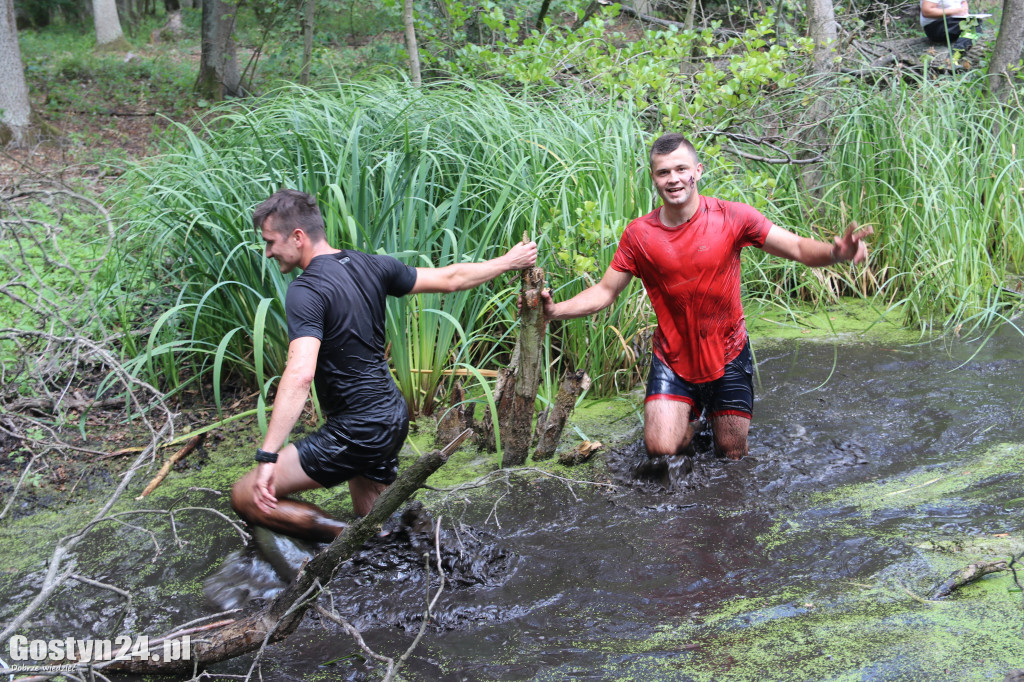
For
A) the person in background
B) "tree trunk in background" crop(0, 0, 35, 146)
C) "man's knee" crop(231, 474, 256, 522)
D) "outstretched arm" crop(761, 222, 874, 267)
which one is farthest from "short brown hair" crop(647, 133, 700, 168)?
"tree trunk in background" crop(0, 0, 35, 146)

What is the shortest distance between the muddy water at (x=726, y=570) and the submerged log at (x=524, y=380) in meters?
0.21

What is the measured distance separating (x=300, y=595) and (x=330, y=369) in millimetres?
917

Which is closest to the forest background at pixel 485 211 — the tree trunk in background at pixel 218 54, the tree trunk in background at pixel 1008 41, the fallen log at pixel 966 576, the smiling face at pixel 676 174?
the tree trunk in background at pixel 1008 41

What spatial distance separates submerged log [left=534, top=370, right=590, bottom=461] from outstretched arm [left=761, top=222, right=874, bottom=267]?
3.63ft

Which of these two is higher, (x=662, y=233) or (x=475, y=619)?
(x=662, y=233)

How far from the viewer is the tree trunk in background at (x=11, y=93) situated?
1055cm

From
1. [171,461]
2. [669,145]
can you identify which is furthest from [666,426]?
[171,461]

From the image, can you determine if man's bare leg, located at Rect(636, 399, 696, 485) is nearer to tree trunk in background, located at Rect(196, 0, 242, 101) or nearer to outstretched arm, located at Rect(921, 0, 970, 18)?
outstretched arm, located at Rect(921, 0, 970, 18)

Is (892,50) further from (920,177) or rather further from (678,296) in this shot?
(678,296)

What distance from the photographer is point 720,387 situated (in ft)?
13.0

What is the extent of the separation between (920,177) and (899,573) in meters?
3.87

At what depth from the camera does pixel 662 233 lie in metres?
3.82

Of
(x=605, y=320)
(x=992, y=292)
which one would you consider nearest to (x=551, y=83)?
(x=605, y=320)

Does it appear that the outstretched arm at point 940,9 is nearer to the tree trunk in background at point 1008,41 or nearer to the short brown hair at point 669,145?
the tree trunk in background at point 1008,41
